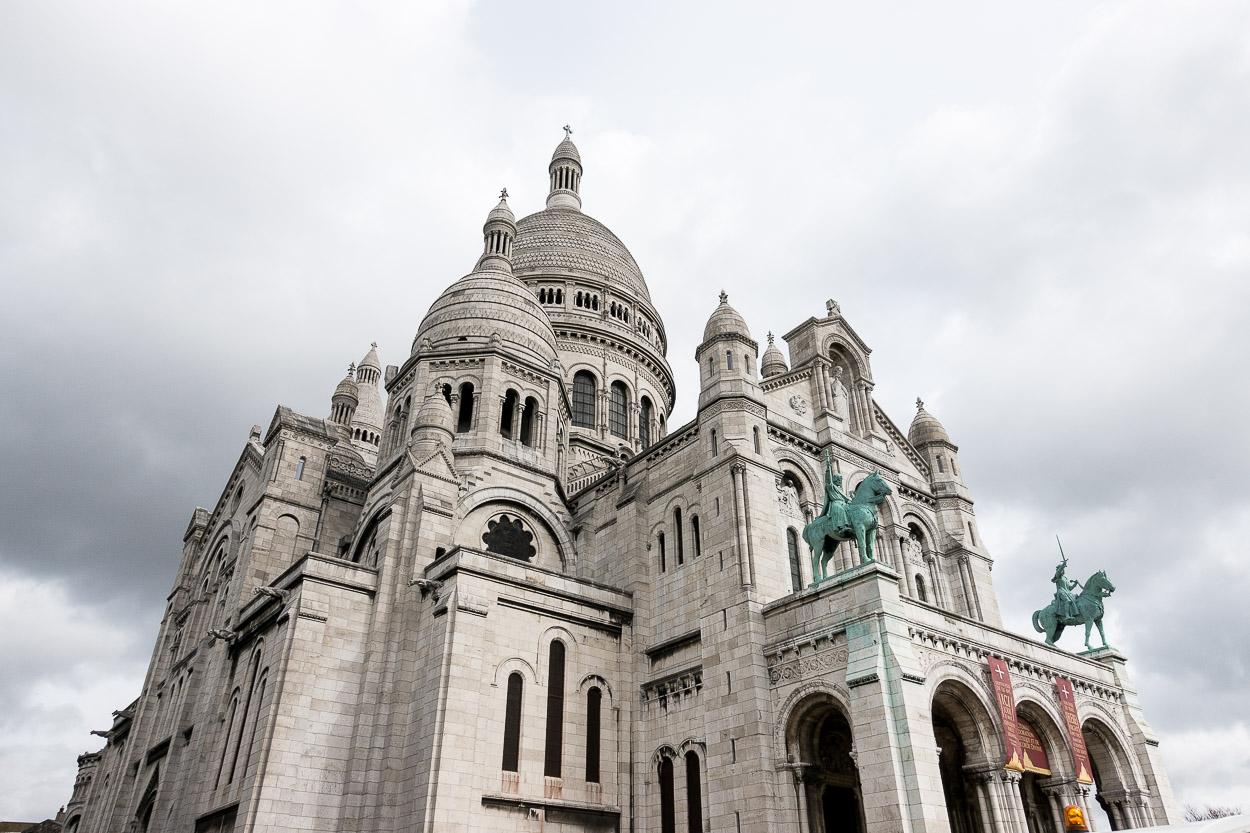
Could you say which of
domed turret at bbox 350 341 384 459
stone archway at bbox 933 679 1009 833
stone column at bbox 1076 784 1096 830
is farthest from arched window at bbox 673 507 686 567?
domed turret at bbox 350 341 384 459

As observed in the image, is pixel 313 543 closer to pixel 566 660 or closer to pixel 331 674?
pixel 331 674

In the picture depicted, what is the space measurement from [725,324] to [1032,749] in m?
17.5

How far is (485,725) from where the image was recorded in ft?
84.9

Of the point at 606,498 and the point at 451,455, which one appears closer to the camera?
the point at 451,455

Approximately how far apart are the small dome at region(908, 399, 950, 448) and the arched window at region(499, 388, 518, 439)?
60.6 feet

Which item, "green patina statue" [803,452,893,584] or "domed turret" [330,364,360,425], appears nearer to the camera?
"green patina statue" [803,452,893,584]

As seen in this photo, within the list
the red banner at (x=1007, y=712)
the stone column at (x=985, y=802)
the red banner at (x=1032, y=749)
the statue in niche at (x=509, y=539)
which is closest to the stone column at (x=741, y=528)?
the red banner at (x=1007, y=712)

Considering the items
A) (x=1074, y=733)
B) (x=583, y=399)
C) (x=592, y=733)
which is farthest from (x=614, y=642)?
(x=583, y=399)

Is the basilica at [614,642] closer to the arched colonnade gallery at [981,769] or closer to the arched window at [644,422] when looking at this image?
the arched colonnade gallery at [981,769]

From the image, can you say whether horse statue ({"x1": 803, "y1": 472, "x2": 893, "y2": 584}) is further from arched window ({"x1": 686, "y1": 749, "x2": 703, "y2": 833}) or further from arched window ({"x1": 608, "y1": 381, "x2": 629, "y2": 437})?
arched window ({"x1": 608, "y1": 381, "x2": 629, "y2": 437})

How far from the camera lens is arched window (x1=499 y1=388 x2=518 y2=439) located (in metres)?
37.0

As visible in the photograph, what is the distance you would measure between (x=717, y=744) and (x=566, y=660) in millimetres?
5970

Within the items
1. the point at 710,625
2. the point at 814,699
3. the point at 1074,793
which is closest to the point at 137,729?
the point at 710,625

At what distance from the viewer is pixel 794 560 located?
30.1 m
